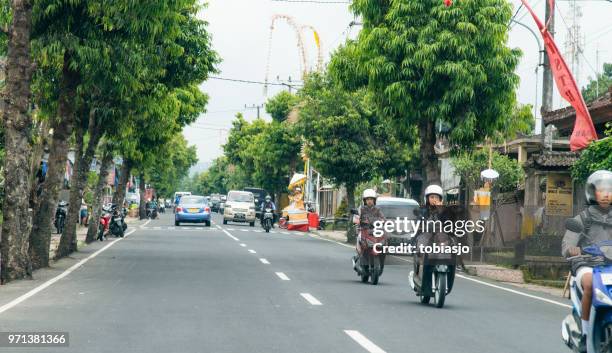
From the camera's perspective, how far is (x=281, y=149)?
74.3 metres

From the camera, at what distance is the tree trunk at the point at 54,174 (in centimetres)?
1995

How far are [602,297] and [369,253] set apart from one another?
10.00 m

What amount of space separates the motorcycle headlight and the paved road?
7.22 feet

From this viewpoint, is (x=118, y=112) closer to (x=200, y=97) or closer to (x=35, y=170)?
(x=35, y=170)

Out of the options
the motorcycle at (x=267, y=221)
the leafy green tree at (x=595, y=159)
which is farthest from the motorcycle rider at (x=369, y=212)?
the motorcycle at (x=267, y=221)

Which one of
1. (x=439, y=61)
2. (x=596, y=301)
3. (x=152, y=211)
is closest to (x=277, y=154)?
(x=152, y=211)

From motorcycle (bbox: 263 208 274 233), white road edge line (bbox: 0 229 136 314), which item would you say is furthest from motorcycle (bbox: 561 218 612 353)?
motorcycle (bbox: 263 208 274 233)

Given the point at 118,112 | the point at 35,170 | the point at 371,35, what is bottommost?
the point at 35,170

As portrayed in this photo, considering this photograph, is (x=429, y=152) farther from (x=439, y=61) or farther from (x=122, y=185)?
(x=122, y=185)

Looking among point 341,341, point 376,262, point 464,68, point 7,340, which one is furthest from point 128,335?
point 464,68

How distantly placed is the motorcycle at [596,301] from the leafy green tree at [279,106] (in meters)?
71.7

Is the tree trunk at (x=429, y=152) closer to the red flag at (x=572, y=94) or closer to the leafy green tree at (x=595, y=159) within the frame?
the red flag at (x=572, y=94)

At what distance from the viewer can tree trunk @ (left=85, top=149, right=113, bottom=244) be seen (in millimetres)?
31812

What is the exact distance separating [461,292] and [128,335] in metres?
8.64
